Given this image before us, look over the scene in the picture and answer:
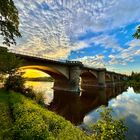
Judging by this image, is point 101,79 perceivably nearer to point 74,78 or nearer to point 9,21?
point 74,78

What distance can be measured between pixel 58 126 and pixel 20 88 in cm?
2404

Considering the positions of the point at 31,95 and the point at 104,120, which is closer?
the point at 104,120

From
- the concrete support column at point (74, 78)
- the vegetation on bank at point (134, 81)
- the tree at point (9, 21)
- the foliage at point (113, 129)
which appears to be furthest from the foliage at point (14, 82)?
the concrete support column at point (74, 78)

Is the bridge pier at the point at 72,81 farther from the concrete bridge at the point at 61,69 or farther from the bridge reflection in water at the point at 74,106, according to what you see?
the bridge reflection in water at the point at 74,106

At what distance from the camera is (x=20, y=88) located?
123ft

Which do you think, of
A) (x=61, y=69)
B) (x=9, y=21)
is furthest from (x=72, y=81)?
(x=9, y=21)

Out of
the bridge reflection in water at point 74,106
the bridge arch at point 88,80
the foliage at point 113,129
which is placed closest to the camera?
the foliage at point 113,129

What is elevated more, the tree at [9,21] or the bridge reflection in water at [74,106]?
the tree at [9,21]

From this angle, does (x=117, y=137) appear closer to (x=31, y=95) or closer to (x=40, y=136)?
(x=40, y=136)

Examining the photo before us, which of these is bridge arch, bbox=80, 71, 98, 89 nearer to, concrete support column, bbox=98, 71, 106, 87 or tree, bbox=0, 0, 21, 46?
concrete support column, bbox=98, 71, 106, 87

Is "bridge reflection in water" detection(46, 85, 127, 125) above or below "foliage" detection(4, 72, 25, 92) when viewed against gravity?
below

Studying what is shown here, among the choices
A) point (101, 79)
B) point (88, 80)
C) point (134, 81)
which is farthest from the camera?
point (88, 80)

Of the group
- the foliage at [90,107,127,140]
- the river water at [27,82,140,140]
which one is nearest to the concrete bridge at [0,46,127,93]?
the river water at [27,82,140,140]

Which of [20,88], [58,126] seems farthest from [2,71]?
[58,126]
